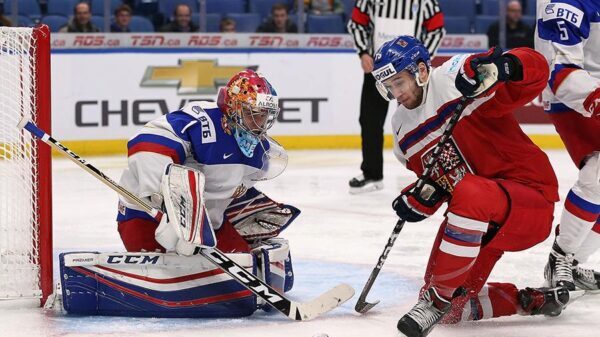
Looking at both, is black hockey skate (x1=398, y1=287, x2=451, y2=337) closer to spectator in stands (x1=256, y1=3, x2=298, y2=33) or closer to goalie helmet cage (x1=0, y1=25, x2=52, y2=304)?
goalie helmet cage (x1=0, y1=25, x2=52, y2=304)

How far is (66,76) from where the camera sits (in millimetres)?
6562

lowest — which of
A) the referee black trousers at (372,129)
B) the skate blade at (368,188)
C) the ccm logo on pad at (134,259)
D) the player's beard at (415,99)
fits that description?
the skate blade at (368,188)

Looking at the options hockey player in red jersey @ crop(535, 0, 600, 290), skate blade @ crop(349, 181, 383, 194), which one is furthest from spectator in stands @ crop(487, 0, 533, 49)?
hockey player in red jersey @ crop(535, 0, 600, 290)

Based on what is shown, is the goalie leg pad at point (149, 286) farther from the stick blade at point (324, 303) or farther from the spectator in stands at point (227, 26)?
the spectator in stands at point (227, 26)

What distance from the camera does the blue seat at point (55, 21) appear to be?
675 centimetres

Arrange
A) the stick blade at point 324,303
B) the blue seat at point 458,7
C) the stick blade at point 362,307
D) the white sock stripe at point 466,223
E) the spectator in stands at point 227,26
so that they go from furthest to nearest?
the blue seat at point 458,7
the spectator in stands at point 227,26
the stick blade at point 362,307
the stick blade at point 324,303
the white sock stripe at point 466,223

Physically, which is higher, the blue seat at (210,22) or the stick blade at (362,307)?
the blue seat at (210,22)

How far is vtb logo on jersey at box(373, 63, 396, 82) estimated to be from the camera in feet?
9.24

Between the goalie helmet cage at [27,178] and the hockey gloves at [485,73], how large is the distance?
112 centimetres

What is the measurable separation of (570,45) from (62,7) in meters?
4.38

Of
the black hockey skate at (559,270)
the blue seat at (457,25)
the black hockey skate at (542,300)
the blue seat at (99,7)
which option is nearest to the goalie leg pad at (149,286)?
the black hockey skate at (542,300)

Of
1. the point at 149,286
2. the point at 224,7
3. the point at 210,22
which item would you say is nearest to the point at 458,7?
the point at 224,7

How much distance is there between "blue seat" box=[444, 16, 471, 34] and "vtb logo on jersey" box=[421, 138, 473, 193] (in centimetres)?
449

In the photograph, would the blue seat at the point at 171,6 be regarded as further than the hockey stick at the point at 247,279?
Yes
